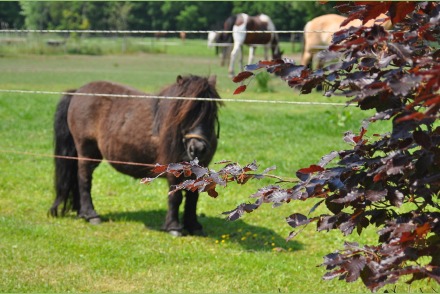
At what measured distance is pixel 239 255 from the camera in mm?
6570

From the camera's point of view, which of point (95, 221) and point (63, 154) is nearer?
point (95, 221)

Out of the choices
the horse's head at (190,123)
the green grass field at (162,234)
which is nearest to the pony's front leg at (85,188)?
the green grass field at (162,234)

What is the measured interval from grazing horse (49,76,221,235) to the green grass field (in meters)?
0.29

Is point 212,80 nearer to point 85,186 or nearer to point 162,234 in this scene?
point 162,234

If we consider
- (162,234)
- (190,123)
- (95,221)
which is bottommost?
(95,221)

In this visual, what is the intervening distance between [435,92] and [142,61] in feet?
110

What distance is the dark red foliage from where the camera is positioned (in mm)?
2492

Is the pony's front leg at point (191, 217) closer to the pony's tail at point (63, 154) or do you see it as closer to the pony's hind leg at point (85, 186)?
the pony's hind leg at point (85, 186)

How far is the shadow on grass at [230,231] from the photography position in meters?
7.07

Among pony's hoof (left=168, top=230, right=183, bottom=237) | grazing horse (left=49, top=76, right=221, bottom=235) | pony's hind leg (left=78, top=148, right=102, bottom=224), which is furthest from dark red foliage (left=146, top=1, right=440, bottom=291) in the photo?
pony's hind leg (left=78, top=148, right=102, bottom=224)

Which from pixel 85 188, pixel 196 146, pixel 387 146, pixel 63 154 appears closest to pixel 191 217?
pixel 196 146

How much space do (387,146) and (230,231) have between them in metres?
4.94

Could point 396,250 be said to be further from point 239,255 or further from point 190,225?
point 190,225

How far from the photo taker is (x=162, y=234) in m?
7.47
